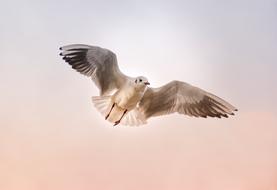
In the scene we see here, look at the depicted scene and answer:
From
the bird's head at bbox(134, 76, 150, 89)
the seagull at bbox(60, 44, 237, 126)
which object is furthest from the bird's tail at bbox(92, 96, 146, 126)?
the bird's head at bbox(134, 76, 150, 89)

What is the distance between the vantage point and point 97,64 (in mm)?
1980

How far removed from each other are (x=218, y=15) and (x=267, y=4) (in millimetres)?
288

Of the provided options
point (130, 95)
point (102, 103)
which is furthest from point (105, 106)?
point (130, 95)

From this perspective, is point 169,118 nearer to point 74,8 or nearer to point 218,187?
point 218,187

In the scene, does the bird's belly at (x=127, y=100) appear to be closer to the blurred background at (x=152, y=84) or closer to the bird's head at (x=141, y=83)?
the bird's head at (x=141, y=83)

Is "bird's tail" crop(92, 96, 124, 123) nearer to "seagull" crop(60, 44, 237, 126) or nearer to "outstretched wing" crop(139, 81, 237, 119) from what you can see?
"seagull" crop(60, 44, 237, 126)

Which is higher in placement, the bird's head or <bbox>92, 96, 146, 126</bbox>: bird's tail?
the bird's head

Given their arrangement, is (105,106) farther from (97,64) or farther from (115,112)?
(97,64)

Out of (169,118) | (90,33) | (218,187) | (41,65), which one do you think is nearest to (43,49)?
(41,65)

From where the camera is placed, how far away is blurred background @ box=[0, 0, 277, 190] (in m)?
2.12

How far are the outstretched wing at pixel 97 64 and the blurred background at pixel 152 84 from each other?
17cm

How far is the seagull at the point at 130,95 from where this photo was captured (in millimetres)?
1959

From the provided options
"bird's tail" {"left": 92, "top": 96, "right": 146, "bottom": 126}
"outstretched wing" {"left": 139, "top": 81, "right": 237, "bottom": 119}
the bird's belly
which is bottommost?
Result: "bird's tail" {"left": 92, "top": 96, "right": 146, "bottom": 126}

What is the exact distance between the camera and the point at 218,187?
7.52ft
